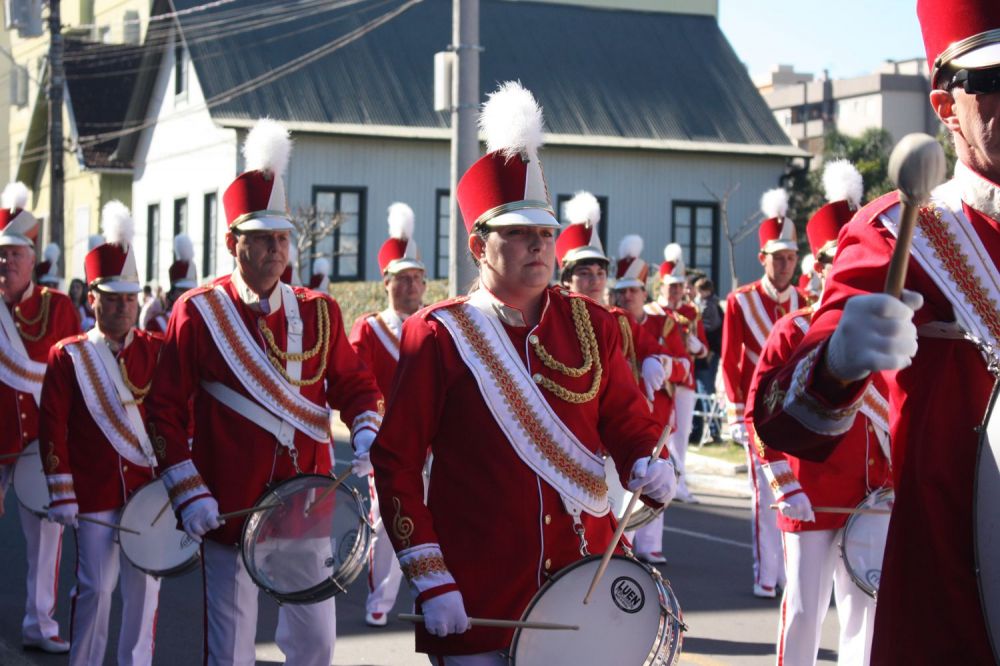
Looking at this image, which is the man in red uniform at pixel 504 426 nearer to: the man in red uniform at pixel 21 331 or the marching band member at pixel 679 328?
the man in red uniform at pixel 21 331

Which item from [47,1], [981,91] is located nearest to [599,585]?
[981,91]

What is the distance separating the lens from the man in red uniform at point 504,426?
4469 mm

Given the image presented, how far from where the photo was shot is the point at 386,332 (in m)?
9.82

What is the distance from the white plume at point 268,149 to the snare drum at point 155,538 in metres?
1.54

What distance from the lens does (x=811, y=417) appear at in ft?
8.96

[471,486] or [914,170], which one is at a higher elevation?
[914,170]

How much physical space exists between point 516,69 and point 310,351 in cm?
3035

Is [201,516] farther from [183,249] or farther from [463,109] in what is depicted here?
[463,109]

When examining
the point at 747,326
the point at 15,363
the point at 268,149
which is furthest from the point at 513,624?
the point at 747,326

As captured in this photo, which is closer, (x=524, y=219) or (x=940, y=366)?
(x=940, y=366)

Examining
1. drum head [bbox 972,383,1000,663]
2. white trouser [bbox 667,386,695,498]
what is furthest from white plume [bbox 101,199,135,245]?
white trouser [bbox 667,386,695,498]

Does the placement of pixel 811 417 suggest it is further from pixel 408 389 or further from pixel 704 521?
pixel 704 521

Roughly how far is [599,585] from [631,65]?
34.1 m

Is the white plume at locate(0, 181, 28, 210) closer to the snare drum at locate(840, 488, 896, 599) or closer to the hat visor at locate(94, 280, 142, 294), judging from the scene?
the hat visor at locate(94, 280, 142, 294)
